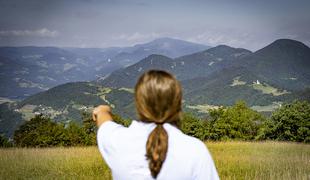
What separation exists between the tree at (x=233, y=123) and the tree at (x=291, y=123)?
83.0 inches

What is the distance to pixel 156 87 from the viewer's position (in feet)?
5.95

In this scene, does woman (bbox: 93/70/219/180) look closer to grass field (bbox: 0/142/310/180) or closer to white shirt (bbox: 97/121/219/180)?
white shirt (bbox: 97/121/219/180)

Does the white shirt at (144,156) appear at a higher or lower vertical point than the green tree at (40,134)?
higher

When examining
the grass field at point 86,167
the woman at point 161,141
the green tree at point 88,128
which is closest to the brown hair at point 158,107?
the woman at point 161,141

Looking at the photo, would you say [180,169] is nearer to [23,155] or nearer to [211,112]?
[23,155]

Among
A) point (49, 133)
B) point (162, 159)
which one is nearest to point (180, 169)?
point (162, 159)

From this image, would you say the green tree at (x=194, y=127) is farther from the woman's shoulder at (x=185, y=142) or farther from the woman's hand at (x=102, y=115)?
the woman's shoulder at (x=185, y=142)

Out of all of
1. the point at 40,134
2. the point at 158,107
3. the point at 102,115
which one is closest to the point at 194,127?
the point at 40,134

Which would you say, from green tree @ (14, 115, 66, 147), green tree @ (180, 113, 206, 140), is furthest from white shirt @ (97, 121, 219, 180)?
green tree @ (180, 113, 206, 140)

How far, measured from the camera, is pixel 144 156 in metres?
1.90

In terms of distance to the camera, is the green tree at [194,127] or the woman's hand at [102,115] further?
the green tree at [194,127]

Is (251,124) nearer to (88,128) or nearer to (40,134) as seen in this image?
(88,128)

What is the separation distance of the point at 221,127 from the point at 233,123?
101cm

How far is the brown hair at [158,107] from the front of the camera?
5.93 feet
